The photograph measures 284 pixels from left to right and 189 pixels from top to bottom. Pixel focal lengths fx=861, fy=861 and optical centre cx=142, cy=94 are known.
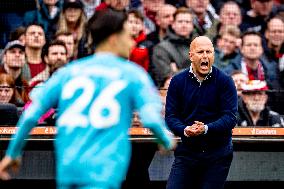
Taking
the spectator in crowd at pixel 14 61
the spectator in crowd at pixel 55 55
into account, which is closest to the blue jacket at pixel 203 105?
the spectator in crowd at pixel 55 55

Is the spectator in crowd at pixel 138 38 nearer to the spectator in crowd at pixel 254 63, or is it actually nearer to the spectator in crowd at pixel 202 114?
the spectator in crowd at pixel 254 63

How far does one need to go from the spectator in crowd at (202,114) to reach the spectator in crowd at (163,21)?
294 centimetres

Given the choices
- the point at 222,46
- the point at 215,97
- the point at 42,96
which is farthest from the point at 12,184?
the point at 42,96

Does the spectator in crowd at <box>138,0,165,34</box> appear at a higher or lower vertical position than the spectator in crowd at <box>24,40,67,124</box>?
higher

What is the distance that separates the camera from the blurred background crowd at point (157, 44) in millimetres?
9695

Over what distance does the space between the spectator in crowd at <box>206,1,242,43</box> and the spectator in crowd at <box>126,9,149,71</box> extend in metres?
0.86

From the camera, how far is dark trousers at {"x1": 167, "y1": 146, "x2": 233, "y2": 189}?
23.7ft

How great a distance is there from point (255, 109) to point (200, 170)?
253 centimetres

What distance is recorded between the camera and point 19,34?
9992 millimetres

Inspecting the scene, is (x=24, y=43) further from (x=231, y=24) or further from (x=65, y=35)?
(x=231, y=24)

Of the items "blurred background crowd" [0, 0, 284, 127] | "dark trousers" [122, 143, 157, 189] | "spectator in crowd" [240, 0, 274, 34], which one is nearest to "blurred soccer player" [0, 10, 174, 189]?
"blurred background crowd" [0, 0, 284, 127]

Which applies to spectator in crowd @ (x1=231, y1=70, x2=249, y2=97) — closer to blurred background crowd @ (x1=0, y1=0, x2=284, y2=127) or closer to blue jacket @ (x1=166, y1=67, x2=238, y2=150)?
blurred background crowd @ (x1=0, y1=0, x2=284, y2=127)

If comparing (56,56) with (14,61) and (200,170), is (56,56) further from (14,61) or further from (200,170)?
(200,170)

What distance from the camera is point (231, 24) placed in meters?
10.5
